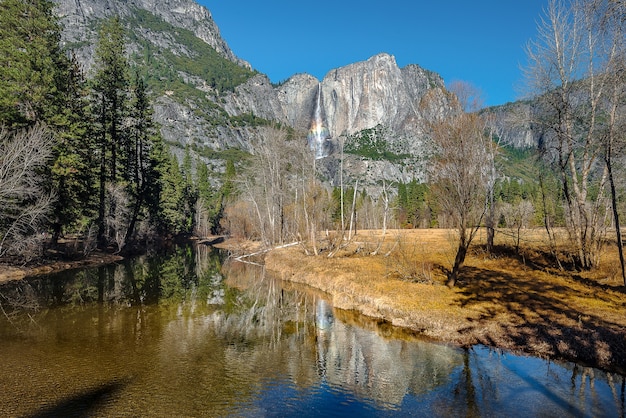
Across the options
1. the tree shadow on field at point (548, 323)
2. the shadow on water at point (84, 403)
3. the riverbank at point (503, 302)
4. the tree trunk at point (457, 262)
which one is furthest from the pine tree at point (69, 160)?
the tree shadow on field at point (548, 323)

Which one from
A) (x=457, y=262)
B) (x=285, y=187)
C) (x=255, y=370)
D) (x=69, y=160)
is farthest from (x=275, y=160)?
(x=255, y=370)

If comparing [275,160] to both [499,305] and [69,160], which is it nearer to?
[69,160]

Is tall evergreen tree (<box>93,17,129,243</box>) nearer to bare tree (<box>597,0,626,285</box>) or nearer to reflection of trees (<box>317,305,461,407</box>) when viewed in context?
reflection of trees (<box>317,305,461,407</box>)

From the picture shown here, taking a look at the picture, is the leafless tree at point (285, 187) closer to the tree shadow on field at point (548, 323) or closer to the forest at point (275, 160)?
the forest at point (275, 160)

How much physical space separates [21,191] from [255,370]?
76.4 ft

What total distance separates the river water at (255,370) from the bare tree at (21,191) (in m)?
Result: 9.02

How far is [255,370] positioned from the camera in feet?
37.9

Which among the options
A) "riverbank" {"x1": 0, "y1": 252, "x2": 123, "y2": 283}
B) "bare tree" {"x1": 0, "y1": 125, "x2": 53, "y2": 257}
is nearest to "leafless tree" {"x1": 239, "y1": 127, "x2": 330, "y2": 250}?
"riverbank" {"x1": 0, "y1": 252, "x2": 123, "y2": 283}

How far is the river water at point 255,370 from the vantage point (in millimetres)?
9109

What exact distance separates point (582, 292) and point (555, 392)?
9571 millimetres

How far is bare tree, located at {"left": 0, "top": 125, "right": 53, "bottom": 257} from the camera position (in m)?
24.7

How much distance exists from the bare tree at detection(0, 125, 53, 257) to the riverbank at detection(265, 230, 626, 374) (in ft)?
63.2

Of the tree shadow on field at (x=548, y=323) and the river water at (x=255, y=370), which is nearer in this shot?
the river water at (x=255, y=370)

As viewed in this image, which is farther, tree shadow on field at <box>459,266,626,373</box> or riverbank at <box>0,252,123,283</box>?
riverbank at <box>0,252,123,283</box>
